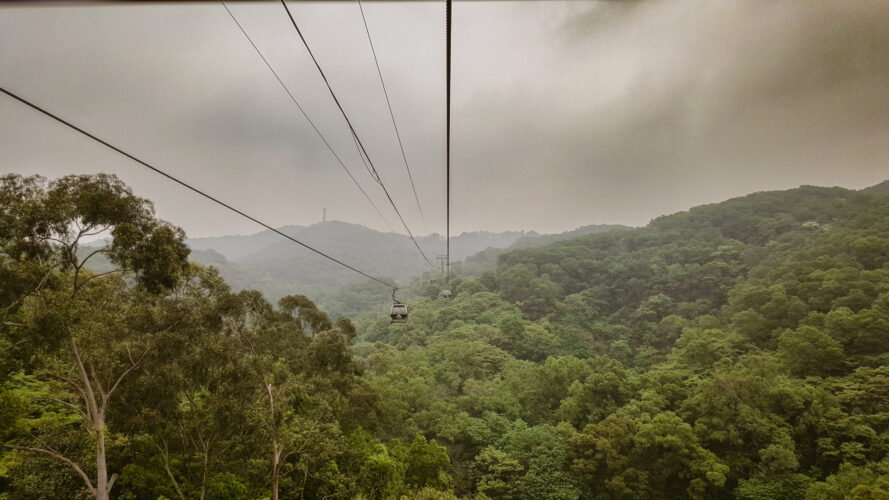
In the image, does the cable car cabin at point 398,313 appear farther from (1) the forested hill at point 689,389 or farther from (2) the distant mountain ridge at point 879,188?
(2) the distant mountain ridge at point 879,188

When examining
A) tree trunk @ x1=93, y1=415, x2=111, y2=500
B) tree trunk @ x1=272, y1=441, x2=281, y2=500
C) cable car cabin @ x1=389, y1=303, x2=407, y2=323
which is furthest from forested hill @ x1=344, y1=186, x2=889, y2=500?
tree trunk @ x1=93, y1=415, x2=111, y2=500

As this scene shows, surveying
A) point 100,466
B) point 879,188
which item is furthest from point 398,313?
point 879,188

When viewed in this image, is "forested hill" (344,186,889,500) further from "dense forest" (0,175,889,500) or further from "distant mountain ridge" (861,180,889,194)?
"distant mountain ridge" (861,180,889,194)

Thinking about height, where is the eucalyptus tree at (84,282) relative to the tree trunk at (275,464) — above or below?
above

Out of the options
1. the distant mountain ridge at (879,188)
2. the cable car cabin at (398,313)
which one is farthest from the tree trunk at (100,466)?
the distant mountain ridge at (879,188)

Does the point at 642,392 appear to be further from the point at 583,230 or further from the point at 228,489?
the point at 583,230

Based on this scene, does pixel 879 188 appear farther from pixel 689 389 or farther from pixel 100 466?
pixel 100 466
